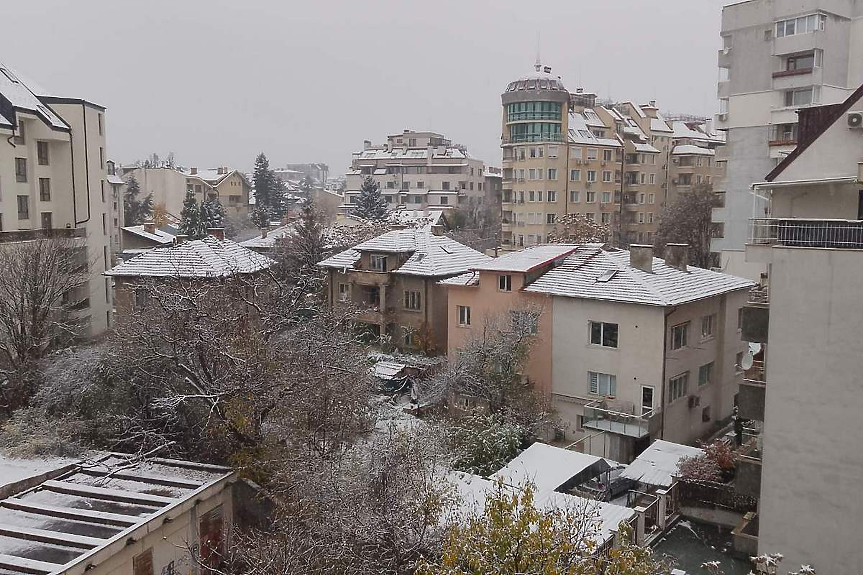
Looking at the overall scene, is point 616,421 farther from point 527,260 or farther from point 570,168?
point 570,168

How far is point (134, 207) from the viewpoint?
86.8 metres

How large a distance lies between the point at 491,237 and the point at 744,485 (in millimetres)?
62008

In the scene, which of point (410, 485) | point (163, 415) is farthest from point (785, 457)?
point (163, 415)

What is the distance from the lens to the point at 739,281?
3158 centimetres

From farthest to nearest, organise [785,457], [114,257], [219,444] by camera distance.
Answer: [114,257] → [219,444] → [785,457]

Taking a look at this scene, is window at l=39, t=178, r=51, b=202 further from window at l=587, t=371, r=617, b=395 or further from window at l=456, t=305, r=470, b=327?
window at l=587, t=371, r=617, b=395

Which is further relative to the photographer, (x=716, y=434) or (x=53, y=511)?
(x=716, y=434)

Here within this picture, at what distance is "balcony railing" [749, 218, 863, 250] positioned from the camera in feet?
49.3

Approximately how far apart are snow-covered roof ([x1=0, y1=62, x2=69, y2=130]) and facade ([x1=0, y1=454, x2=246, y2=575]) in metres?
24.5

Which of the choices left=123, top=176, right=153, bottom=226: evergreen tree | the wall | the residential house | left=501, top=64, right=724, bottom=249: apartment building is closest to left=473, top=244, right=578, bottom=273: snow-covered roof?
the residential house

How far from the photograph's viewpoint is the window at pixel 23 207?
40719 millimetres

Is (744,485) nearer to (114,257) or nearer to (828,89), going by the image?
(828,89)

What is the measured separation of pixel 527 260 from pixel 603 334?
16.8 feet

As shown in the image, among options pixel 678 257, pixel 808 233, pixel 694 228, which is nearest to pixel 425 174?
pixel 694 228
